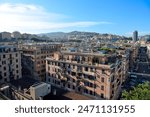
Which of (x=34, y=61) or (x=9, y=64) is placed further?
(x=34, y=61)

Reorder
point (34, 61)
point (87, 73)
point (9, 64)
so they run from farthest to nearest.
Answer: point (34, 61)
point (9, 64)
point (87, 73)

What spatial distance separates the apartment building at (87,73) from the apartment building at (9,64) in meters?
3.35

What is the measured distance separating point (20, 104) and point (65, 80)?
40.8 feet

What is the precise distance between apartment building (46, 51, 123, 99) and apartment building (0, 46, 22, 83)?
3.35m

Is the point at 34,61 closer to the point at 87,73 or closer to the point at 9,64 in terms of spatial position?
the point at 9,64

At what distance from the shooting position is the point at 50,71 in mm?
17297

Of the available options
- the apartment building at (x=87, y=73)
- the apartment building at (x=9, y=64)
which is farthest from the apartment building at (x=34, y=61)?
the apartment building at (x=87, y=73)

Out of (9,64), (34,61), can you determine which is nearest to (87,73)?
(9,64)

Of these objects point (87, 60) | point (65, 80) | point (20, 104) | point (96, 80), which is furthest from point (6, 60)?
point (20, 104)

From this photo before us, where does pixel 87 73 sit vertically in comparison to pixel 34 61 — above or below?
below

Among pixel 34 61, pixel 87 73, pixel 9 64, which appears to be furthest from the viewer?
pixel 34 61

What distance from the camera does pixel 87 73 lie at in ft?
46.1

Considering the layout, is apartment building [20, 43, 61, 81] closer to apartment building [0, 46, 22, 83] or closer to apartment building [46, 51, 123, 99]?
apartment building [0, 46, 22, 83]

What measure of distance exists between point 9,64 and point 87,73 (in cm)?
764
